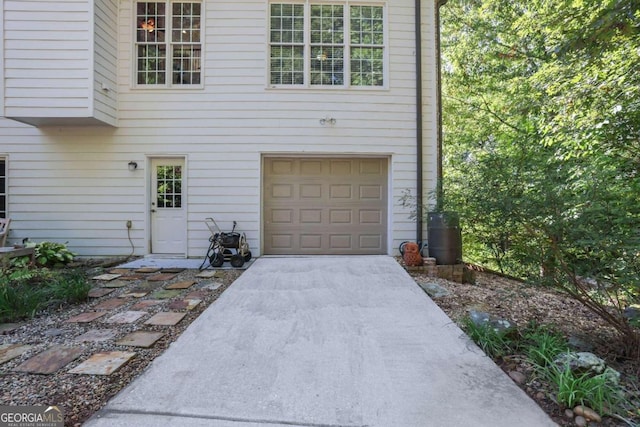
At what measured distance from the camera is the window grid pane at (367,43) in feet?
20.8

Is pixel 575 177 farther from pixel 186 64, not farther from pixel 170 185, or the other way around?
pixel 186 64

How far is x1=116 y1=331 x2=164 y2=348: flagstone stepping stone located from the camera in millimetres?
2654

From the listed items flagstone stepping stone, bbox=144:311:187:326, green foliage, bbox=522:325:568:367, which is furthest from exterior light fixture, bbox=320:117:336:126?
green foliage, bbox=522:325:568:367

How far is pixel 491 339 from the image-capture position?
104 inches

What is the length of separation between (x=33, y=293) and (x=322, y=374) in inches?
131

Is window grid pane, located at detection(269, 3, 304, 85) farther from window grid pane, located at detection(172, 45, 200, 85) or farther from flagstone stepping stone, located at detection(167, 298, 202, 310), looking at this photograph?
flagstone stepping stone, located at detection(167, 298, 202, 310)

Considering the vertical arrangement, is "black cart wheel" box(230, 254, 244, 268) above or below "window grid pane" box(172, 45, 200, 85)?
below

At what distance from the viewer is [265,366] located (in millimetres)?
2311

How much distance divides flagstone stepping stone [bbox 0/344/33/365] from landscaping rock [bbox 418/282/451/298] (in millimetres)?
3880

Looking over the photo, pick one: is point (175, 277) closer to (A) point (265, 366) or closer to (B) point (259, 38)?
(A) point (265, 366)

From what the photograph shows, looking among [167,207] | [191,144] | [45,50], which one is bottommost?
[167,207]

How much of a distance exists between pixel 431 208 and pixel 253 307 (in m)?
3.88

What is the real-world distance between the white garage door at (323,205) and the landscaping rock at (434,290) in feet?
6.78

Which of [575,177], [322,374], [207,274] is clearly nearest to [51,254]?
[207,274]
